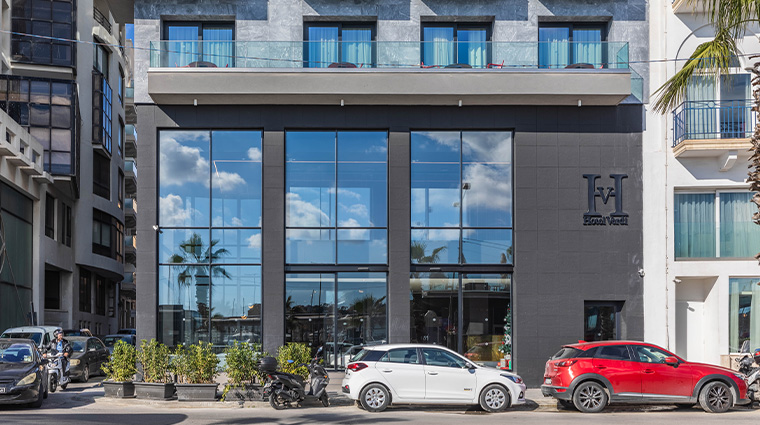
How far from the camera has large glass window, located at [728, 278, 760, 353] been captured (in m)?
22.5

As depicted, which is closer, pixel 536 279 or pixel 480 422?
pixel 480 422

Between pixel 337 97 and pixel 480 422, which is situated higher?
pixel 337 97

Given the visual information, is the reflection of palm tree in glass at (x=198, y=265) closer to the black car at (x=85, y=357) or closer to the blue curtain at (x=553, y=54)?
the black car at (x=85, y=357)

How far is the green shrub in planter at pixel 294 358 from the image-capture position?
60.3 ft

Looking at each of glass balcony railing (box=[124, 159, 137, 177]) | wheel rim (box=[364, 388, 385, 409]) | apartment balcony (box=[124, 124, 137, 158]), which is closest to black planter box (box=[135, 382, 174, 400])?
wheel rim (box=[364, 388, 385, 409])

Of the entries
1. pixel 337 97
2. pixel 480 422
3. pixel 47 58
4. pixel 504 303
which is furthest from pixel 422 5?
pixel 47 58

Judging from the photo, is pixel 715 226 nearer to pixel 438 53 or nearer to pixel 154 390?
pixel 438 53

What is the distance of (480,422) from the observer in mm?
15227

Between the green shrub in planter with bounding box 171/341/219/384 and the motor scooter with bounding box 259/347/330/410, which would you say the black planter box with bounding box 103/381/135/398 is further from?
the motor scooter with bounding box 259/347/330/410

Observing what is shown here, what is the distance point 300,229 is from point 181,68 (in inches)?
212

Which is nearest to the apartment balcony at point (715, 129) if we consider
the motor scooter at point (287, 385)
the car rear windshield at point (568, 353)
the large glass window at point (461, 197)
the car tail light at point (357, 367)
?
the large glass window at point (461, 197)

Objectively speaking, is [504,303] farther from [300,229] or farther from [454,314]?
[300,229]

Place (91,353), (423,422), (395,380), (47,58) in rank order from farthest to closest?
(47,58) < (91,353) < (395,380) < (423,422)

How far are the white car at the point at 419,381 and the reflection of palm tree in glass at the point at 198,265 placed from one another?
6.77 m
